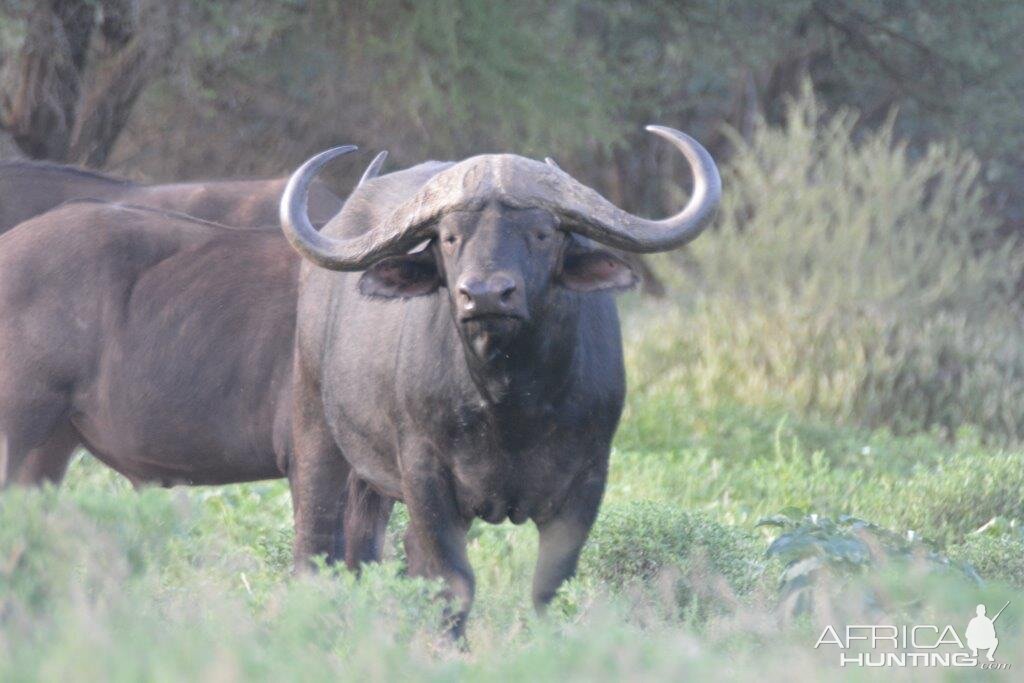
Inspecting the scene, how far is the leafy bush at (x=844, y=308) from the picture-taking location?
1190 cm

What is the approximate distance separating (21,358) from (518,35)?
11.2 m

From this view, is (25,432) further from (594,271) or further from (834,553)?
(834,553)

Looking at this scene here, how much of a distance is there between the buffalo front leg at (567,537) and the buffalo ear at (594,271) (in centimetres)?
70

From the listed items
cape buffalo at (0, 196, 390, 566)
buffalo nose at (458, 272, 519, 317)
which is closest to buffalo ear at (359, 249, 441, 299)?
buffalo nose at (458, 272, 519, 317)

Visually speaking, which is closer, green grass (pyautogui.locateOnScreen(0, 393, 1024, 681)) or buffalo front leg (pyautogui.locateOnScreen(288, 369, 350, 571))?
green grass (pyautogui.locateOnScreen(0, 393, 1024, 681))

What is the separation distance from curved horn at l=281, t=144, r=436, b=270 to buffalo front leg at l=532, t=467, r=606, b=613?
101 centimetres

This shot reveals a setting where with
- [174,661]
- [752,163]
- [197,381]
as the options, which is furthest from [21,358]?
[752,163]

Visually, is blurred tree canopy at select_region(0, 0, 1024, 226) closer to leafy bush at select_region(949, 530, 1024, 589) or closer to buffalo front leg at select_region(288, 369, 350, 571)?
buffalo front leg at select_region(288, 369, 350, 571)

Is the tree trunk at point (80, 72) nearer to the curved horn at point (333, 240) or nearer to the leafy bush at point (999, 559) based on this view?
the curved horn at point (333, 240)

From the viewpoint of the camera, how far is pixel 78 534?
4195mm

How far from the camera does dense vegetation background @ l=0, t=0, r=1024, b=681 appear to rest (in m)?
4.00

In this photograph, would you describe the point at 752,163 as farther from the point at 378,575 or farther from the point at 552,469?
the point at 378,575

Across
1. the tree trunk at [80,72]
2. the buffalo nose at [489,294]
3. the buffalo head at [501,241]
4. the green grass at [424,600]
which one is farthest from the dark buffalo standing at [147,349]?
the tree trunk at [80,72]

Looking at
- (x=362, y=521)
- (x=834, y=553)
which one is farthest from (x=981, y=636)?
(x=362, y=521)
